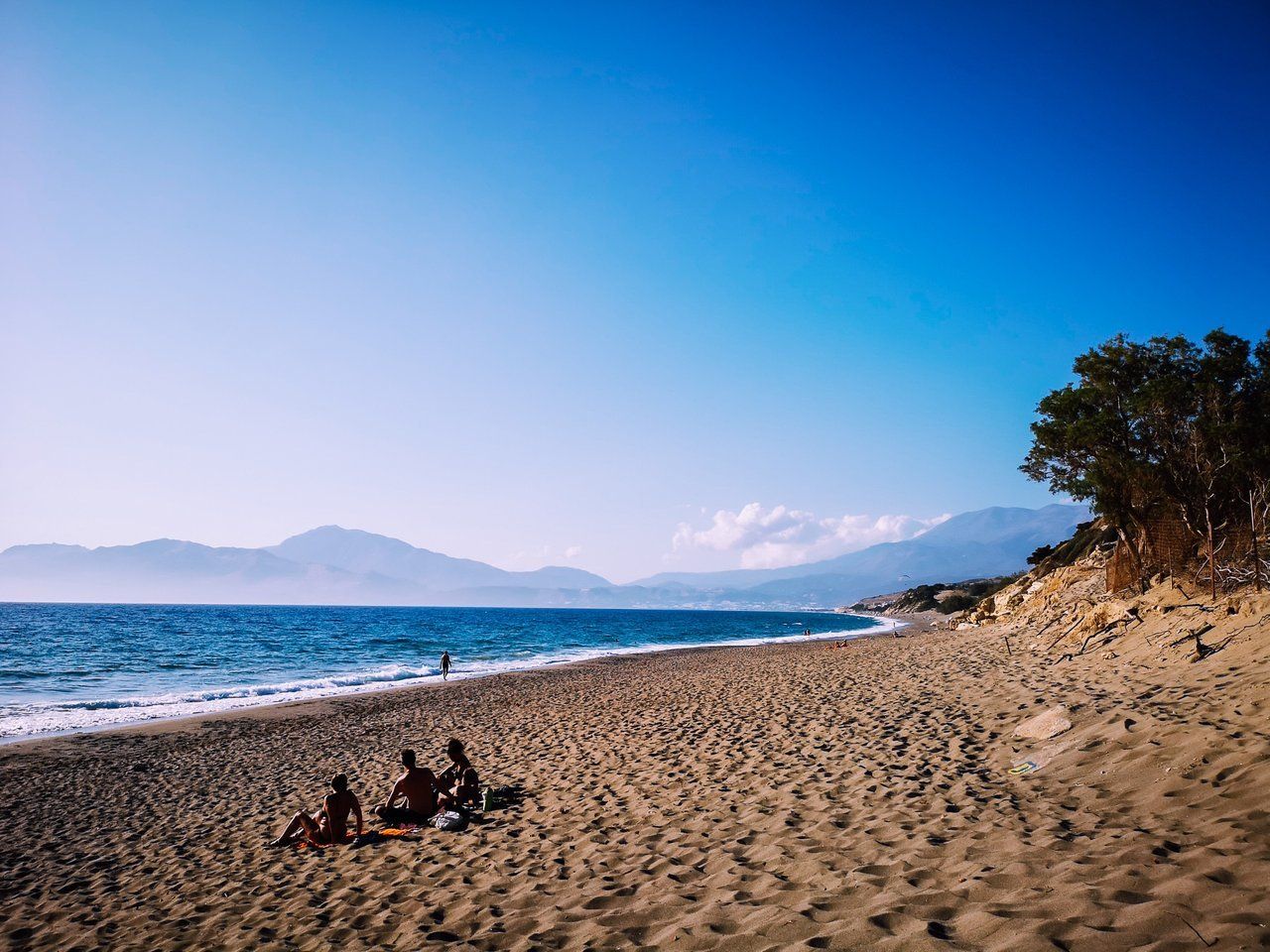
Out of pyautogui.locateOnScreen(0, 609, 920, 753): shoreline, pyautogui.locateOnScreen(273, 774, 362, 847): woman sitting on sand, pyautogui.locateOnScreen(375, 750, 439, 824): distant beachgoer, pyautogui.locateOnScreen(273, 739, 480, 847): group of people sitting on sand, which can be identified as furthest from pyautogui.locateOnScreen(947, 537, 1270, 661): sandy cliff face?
pyautogui.locateOnScreen(0, 609, 920, 753): shoreline

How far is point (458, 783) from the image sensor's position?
930cm

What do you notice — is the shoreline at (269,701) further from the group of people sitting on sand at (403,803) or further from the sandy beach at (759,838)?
the group of people sitting on sand at (403,803)

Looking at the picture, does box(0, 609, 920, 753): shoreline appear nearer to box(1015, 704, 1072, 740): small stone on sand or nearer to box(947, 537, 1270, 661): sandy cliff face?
box(1015, 704, 1072, 740): small stone on sand

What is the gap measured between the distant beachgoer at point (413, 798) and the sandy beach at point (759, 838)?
0.60m

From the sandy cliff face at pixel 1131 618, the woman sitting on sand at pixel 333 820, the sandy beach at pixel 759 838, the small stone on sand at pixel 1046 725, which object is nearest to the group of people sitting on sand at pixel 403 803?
the woman sitting on sand at pixel 333 820

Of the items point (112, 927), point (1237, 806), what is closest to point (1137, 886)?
point (1237, 806)

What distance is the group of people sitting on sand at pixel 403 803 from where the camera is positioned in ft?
27.0

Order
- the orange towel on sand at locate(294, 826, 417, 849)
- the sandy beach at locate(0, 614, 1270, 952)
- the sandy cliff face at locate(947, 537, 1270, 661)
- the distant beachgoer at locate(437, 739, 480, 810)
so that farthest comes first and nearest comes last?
the sandy cliff face at locate(947, 537, 1270, 661)
the distant beachgoer at locate(437, 739, 480, 810)
the orange towel on sand at locate(294, 826, 417, 849)
the sandy beach at locate(0, 614, 1270, 952)

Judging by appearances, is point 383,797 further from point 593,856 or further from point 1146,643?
point 1146,643

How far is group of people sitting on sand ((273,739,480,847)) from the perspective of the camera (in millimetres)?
8227

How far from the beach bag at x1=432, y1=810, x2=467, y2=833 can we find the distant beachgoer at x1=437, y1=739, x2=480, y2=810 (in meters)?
0.41

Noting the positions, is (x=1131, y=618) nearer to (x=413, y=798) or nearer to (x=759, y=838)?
(x=759, y=838)

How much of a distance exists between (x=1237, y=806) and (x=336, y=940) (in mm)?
7710

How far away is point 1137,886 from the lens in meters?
4.30
